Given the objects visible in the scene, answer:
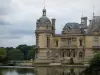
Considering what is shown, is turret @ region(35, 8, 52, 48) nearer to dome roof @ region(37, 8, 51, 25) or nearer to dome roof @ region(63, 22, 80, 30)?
dome roof @ region(37, 8, 51, 25)

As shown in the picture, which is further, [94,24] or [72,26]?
[72,26]

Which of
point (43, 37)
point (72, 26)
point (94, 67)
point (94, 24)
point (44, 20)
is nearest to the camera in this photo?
point (94, 67)

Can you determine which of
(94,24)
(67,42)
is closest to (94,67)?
(67,42)

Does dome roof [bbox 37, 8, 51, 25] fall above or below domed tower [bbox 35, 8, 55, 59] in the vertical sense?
above

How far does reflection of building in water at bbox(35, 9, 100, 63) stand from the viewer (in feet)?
180

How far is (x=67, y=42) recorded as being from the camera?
182 feet

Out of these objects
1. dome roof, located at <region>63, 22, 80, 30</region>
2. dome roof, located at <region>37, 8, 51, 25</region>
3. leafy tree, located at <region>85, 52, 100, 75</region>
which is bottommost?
leafy tree, located at <region>85, 52, 100, 75</region>

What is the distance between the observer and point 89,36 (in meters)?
54.8

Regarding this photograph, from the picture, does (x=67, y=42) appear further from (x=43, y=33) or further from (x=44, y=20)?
(x=44, y=20)

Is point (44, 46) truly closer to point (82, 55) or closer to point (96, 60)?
point (82, 55)

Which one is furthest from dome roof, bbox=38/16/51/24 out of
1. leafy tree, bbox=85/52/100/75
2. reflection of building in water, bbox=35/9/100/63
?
leafy tree, bbox=85/52/100/75

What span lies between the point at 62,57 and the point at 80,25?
5.80 metres

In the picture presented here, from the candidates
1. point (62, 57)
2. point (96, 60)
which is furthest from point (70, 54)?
point (96, 60)

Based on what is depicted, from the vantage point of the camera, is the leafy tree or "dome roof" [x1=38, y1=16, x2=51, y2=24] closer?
the leafy tree
